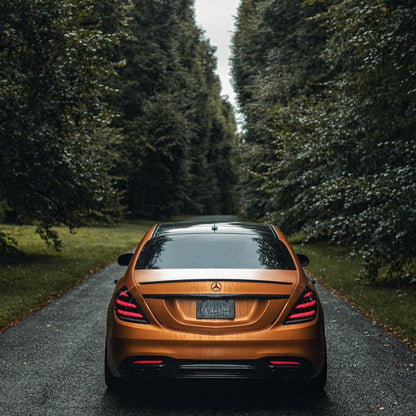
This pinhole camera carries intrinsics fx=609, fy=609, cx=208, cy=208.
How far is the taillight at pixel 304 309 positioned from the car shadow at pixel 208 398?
0.55m

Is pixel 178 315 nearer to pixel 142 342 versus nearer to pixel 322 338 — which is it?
pixel 142 342

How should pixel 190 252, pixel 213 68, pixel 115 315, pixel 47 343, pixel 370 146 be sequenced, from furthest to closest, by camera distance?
1. pixel 213 68
2. pixel 370 146
3. pixel 47 343
4. pixel 190 252
5. pixel 115 315

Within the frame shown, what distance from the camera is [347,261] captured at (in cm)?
1717

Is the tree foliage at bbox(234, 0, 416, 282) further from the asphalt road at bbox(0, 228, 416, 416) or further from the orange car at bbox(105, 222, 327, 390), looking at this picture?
the orange car at bbox(105, 222, 327, 390)

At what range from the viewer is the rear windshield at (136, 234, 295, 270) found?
16.4 feet

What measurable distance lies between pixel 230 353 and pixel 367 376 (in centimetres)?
185

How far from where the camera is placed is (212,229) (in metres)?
5.71

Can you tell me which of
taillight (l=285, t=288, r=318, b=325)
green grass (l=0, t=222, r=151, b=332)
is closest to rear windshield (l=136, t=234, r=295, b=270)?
taillight (l=285, t=288, r=318, b=325)

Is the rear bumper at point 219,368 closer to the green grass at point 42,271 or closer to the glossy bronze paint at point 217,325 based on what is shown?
the glossy bronze paint at point 217,325

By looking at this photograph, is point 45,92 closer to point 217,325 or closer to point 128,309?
point 128,309

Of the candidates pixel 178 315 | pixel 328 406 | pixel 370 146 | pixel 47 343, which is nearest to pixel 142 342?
pixel 178 315

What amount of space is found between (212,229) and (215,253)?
0.57 metres

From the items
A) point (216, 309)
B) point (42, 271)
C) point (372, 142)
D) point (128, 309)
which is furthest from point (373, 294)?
point (42, 271)

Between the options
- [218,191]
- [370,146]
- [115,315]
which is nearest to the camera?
[115,315]
